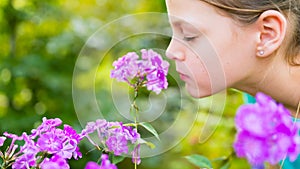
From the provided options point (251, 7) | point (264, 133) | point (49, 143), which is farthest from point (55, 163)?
point (251, 7)

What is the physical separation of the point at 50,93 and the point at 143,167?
0.53 m

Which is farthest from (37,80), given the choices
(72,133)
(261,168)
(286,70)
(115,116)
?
(261,168)

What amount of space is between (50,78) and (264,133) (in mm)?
2037

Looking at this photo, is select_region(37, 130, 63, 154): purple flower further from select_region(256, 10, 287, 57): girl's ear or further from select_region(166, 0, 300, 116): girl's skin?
select_region(256, 10, 287, 57): girl's ear

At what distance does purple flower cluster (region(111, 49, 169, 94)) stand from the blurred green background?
1354 mm

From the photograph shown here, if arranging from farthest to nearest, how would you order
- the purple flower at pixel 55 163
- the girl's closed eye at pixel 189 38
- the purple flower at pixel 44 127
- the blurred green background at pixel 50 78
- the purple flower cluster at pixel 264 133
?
the blurred green background at pixel 50 78 < the girl's closed eye at pixel 189 38 < the purple flower at pixel 44 127 < the purple flower at pixel 55 163 < the purple flower cluster at pixel 264 133

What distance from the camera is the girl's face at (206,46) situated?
1172 millimetres

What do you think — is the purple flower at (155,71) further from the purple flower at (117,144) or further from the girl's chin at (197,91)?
the girl's chin at (197,91)

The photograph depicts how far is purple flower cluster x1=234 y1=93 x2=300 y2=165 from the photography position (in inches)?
24.2

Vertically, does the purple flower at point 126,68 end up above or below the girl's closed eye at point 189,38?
below

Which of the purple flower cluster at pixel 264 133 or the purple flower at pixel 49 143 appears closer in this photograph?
the purple flower cluster at pixel 264 133

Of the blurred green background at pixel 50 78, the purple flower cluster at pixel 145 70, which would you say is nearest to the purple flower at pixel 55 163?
the purple flower cluster at pixel 145 70

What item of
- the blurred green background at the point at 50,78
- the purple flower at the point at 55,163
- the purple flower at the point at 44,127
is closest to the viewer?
the purple flower at the point at 55,163

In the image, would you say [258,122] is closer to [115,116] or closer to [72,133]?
[72,133]
